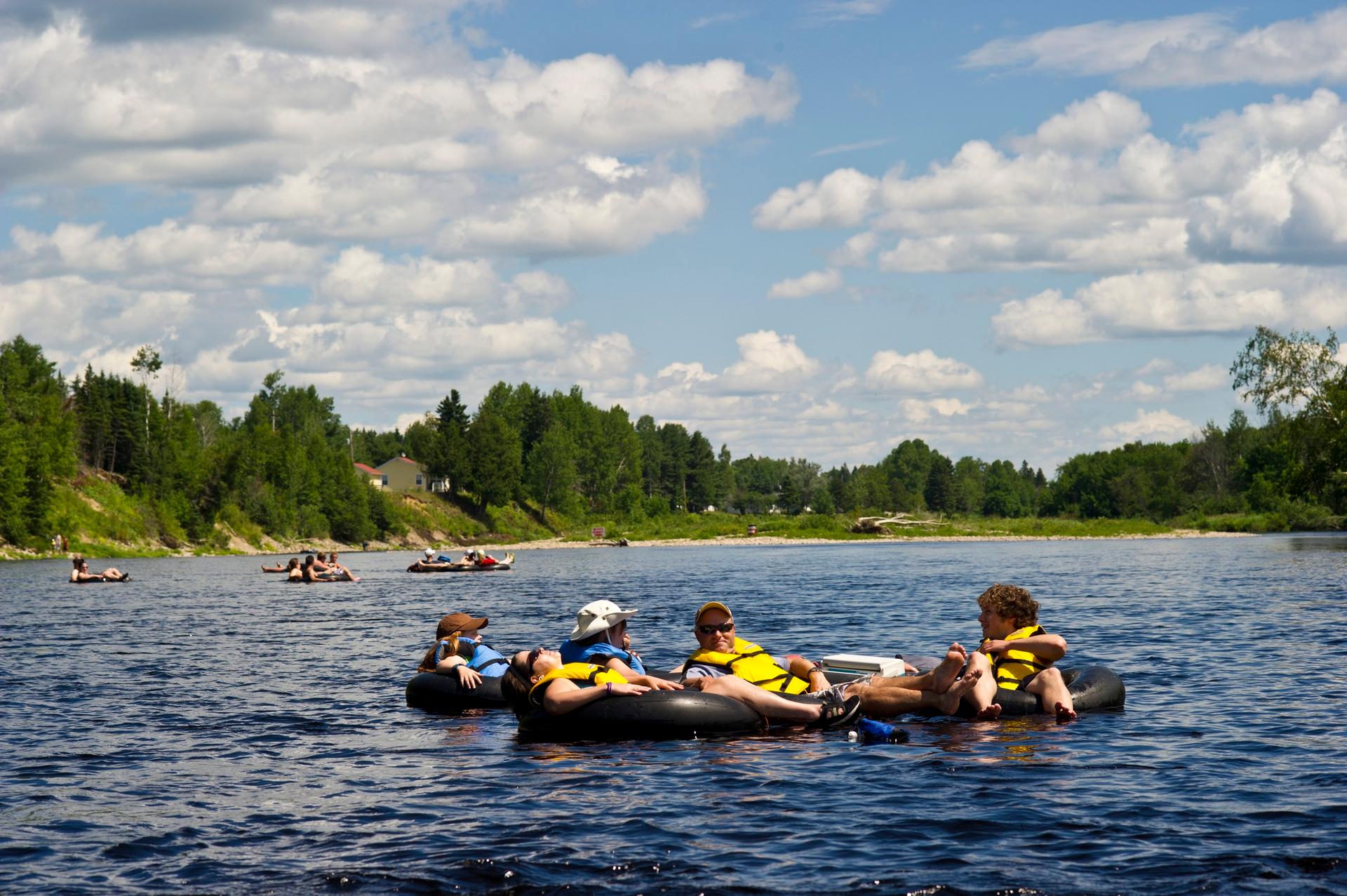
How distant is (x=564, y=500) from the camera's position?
140625 mm

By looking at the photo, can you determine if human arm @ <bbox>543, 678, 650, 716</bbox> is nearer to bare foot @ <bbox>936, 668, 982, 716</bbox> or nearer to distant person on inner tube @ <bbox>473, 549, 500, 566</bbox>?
bare foot @ <bbox>936, 668, 982, 716</bbox>

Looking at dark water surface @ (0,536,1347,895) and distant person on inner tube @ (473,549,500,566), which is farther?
distant person on inner tube @ (473,549,500,566)

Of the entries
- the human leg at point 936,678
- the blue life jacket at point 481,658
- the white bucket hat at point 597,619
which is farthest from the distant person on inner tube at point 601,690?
the blue life jacket at point 481,658

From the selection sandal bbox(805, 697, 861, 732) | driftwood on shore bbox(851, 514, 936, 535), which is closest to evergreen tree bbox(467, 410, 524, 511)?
driftwood on shore bbox(851, 514, 936, 535)

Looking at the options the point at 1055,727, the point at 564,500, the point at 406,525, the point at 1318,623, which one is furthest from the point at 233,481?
the point at 1055,727

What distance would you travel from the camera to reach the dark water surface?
9.08 m

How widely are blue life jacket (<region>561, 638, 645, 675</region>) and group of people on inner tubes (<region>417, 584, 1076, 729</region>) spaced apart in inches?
0.4

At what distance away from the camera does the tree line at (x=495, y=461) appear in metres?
74.0

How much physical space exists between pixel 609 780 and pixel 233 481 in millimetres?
99723

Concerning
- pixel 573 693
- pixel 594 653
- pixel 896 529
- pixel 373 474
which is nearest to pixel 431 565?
pixel 594 653

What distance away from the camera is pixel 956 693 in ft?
47.9

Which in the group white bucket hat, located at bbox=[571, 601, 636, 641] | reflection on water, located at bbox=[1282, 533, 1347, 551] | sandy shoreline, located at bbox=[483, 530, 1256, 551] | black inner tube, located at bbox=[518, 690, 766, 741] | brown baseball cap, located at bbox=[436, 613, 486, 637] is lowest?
sandy shoreline, located at bbox=[483, 530, 1256, 551]

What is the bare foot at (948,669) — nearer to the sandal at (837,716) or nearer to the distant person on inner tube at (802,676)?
the distant person on inner tube at (802,676)

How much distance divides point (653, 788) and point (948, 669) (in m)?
4.18
